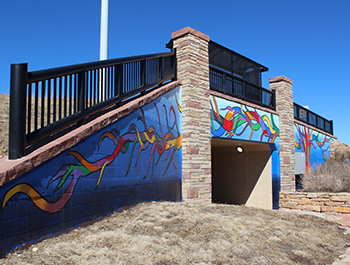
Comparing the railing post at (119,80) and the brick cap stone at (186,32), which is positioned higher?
the brick cap stone at (186,32)

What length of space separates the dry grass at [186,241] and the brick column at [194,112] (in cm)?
247

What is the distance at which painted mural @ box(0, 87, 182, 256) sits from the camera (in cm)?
356

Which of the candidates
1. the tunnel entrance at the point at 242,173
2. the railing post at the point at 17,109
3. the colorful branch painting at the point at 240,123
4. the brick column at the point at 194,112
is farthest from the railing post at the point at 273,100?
the railing post at the point at 17,109

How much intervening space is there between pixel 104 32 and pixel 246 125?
6281 mm

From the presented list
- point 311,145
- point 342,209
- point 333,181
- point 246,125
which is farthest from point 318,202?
point 311,145

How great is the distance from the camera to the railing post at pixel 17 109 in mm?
3768

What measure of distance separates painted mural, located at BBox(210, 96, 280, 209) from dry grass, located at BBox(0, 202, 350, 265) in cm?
448

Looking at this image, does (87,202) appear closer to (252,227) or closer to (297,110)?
(252,227)

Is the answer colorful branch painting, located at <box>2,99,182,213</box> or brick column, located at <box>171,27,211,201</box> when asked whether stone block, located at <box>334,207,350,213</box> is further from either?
colorful branch painting, located at <box>2,99,182,213</box>

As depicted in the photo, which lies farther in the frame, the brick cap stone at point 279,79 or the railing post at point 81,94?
the brick cap stone at point 279,79

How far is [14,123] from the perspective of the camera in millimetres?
3799

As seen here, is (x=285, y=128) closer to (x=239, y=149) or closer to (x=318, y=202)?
(x=239, y=149)

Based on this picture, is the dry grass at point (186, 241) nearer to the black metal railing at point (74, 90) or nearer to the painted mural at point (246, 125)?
A: the black metal railing at point (74, 90)

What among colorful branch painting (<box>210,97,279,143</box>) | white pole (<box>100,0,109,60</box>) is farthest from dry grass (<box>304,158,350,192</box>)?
white pole (<box>100,0,109,60</box>)
